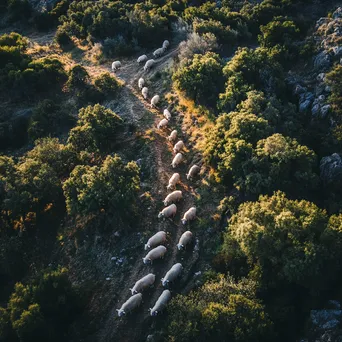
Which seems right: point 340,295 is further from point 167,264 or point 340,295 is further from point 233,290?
point 167,264

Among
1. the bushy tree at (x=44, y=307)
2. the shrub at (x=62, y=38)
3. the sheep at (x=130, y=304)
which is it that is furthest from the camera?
the shrub at (x=62, y=38)

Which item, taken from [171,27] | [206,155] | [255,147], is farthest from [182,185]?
[171,27]

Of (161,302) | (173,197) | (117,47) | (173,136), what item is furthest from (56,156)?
(117,47)

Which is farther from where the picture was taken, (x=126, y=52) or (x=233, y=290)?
(x=126, y=52)

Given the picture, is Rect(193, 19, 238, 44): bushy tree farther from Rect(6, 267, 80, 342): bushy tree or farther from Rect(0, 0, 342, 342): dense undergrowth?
Rect(6, 267, 80, 342): bushy tree

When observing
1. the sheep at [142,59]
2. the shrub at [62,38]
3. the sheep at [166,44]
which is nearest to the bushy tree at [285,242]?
the sheep at [142,59]

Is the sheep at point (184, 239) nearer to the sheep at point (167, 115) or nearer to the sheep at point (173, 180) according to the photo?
the sheep at point (173, 180)
